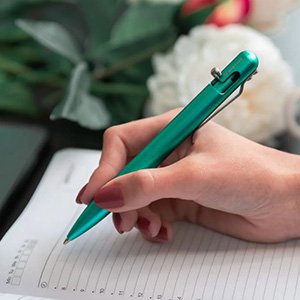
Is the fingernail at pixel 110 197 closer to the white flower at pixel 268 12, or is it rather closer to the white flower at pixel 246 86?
the white flower at pixel 246 86

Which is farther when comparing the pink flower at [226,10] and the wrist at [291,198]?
the pink flower at [226,10]

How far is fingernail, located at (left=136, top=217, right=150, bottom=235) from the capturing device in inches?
21.9

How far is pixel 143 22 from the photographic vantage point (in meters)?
0.76

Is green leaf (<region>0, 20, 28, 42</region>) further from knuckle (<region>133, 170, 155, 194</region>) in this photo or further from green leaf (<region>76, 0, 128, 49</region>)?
knuckle (<region>133, 170, 155, 194</region>)

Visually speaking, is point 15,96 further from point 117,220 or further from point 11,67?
point 117,220

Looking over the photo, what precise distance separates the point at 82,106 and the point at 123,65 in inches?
2.9

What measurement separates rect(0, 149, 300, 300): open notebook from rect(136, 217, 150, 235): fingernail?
1 cm

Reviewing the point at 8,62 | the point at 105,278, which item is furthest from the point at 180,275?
the point at 8,62

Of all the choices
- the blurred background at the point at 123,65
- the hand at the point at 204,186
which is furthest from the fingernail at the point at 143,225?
the blurred background at the point at 123,65

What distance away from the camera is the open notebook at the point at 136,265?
20.2 inches

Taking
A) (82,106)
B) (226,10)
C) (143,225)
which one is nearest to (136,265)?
(143,225)

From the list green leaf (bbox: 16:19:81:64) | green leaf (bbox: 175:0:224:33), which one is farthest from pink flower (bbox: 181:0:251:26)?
Answer: green leaf (bbox: 16:19:81:64)

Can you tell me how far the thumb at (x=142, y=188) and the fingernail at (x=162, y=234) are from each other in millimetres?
53

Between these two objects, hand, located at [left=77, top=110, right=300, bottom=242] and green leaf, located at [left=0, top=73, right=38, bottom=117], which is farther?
green leaf, located at [left=0, top=73, right=38, bottom=117]
